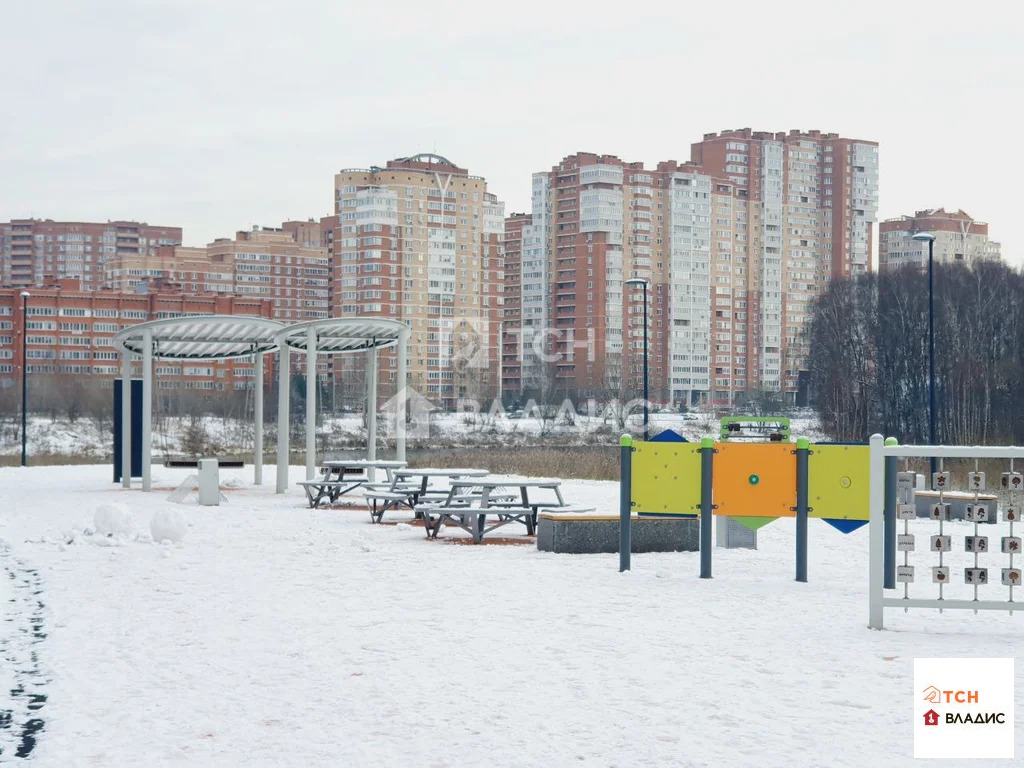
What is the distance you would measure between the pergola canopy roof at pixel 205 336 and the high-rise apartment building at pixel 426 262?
236ft

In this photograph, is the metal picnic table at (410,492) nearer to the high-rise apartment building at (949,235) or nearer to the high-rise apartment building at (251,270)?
the high-rise apartment building at (949,235)

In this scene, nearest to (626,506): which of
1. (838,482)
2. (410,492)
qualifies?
(838,482)

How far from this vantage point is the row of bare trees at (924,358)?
5625 cm

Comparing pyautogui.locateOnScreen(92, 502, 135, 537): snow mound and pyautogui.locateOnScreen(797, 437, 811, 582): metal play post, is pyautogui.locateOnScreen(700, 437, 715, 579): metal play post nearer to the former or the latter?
pyautogui.locateOnScreen(797, 437, 811, 582): metal play post

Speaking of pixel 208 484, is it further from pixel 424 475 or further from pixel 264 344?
pixel 264 344

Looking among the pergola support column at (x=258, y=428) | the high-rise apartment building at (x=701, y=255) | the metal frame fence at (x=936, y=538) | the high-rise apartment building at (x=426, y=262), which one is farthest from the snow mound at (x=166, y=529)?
the high-rise apartment building at (x=426, y=262)

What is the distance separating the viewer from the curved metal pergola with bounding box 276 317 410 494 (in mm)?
21984

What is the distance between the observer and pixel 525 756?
5625 mm

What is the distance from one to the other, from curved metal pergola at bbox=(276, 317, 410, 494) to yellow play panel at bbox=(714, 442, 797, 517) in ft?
33.0

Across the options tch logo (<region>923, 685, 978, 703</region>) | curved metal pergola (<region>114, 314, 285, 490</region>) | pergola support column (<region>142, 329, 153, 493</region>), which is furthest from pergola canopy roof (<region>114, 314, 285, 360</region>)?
tch logo (<region>923, 685, 978, 703</region>)

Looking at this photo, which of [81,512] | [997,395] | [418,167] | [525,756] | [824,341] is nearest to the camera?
[525,756]

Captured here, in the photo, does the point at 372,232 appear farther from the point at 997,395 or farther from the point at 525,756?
the point at 525,756

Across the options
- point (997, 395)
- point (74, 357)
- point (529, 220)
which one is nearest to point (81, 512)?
point (997, 395)

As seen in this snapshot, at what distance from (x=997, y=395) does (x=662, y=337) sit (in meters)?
51.8
